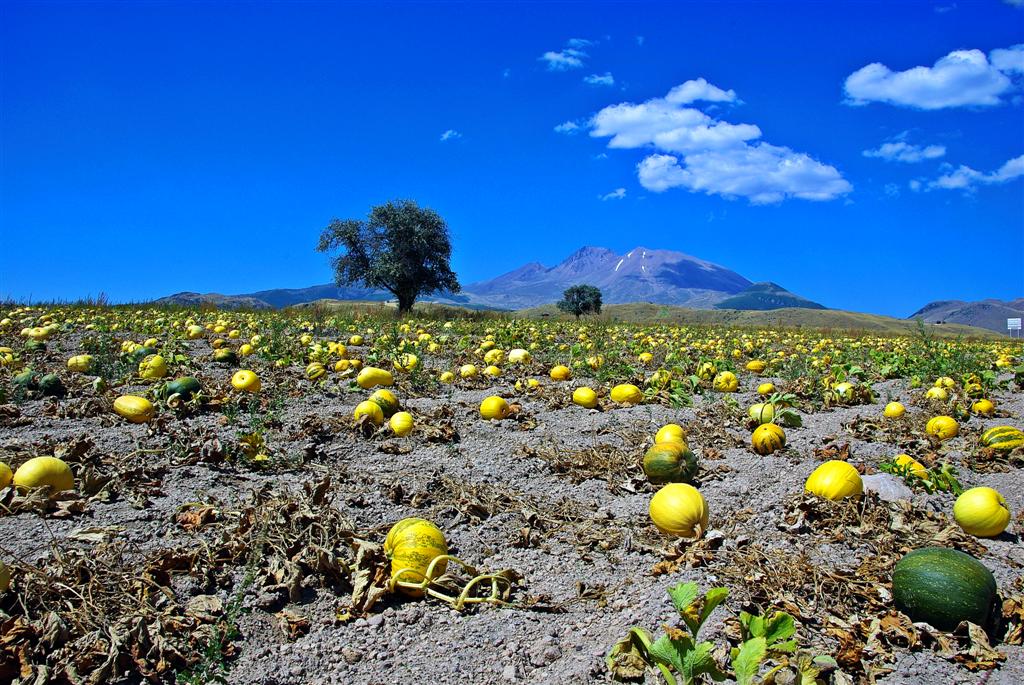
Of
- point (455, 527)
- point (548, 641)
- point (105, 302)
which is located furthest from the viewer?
point (105, 302)

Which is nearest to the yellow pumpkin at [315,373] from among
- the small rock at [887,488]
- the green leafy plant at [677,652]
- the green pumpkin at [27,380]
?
the green pumpkin at [27,380]

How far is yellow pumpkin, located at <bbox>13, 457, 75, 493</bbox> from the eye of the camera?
178 inches

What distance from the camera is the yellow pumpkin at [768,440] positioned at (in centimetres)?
634

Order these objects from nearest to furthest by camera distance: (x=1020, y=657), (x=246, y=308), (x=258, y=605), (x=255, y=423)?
(x=1020, y=657) → (x=258, y=605) → (x=255, y=423) → (x=246, y=308)

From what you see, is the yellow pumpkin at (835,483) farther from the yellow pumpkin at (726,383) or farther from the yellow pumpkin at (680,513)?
the yellow pumpkin at (726,383)

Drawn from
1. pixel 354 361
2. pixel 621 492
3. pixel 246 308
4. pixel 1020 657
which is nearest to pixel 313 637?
pixel 621 492

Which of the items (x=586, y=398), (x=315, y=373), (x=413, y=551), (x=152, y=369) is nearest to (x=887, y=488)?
(x=413, y=551)

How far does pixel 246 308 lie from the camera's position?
24109mm

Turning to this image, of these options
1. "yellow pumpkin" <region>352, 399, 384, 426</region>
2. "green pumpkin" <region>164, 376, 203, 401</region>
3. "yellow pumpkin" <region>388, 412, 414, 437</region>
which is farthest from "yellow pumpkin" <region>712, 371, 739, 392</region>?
"green pumpkin" <region>164, 376, 203, 401</region>

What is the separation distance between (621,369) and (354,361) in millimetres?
4380

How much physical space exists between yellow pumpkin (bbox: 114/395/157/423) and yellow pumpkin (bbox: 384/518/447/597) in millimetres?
4178

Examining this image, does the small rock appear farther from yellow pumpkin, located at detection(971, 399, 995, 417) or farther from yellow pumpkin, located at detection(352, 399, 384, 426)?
yellow pumpkin, located at detection(352, 399, 384, 426)

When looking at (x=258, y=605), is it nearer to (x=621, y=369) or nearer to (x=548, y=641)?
(x=548, y=641)

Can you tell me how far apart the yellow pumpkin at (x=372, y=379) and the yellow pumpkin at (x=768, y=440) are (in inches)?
198
